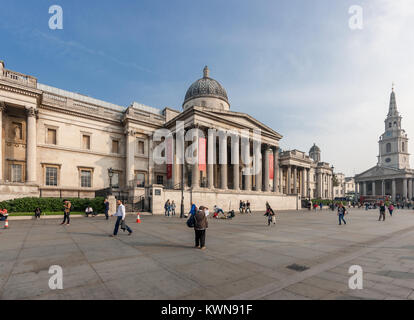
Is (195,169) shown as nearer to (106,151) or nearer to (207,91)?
(106,151)

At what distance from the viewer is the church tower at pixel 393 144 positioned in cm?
9919

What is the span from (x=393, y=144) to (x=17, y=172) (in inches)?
5221

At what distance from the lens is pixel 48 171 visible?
27.9 meters

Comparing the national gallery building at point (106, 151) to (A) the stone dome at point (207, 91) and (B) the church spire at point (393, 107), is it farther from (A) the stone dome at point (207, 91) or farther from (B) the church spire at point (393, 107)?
(B) the church spire at point (393, 107)

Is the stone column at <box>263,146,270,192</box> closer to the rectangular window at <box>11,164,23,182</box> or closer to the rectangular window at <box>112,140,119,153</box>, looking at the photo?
the rectangular window at <box>112,140,119,153</box>

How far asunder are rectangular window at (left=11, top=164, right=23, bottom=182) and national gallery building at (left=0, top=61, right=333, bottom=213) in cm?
9

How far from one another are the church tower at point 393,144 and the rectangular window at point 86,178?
12028 centimetres

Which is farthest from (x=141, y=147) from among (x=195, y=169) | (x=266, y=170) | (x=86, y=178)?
(x=266, y=170)

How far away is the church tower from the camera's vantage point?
325ft

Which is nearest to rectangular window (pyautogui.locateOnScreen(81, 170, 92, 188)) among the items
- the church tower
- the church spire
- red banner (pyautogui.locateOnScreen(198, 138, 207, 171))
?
red banner (pyautogui.locateOnScreen(198, 138, 207, 171))

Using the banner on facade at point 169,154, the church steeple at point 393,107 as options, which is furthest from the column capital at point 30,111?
the church steeple at point 393,107

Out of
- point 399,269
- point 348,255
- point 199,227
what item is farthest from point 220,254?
point 399,269

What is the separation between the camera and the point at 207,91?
135 feet

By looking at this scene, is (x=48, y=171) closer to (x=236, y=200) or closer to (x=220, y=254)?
(x=236, y=200)
